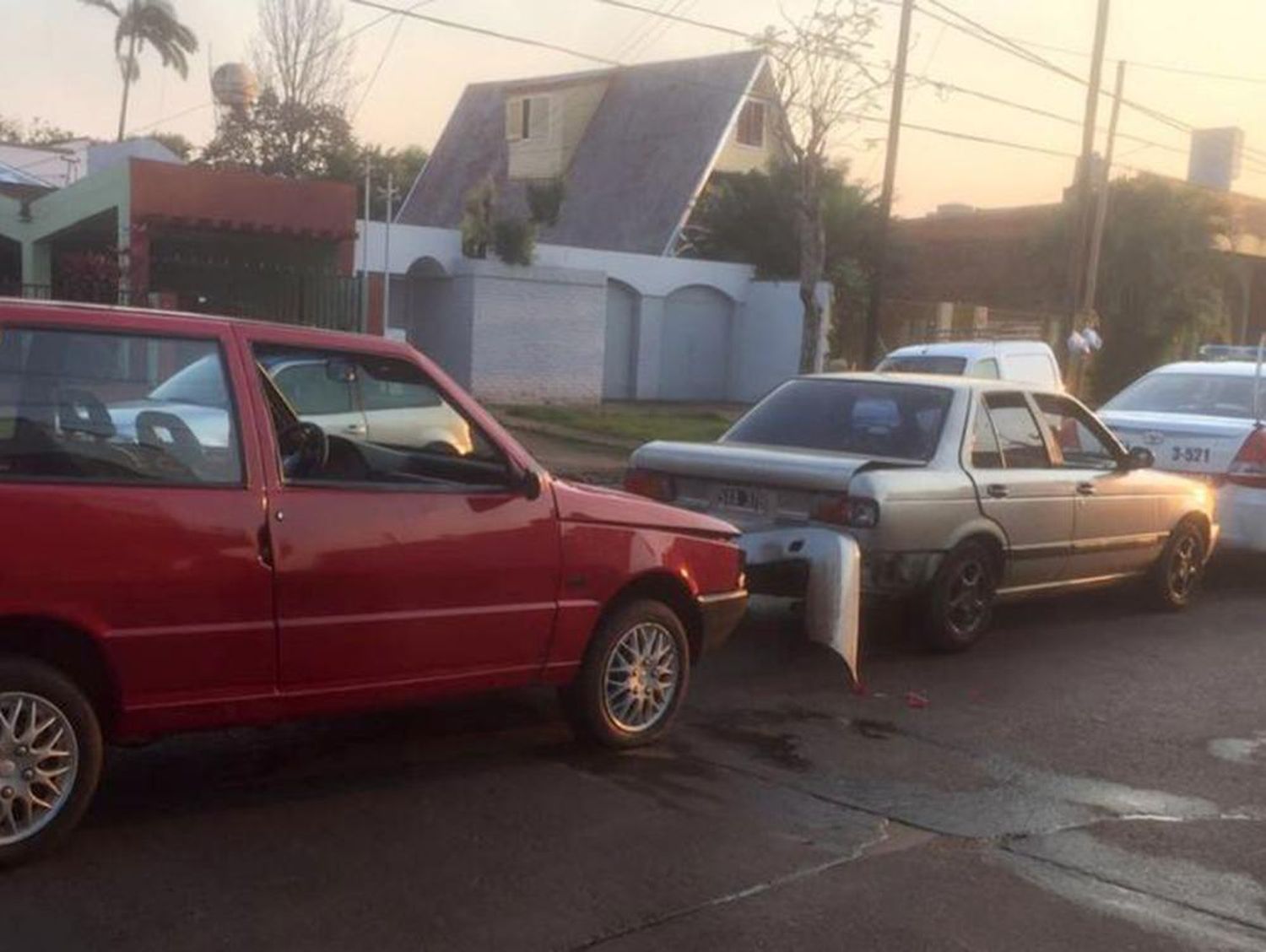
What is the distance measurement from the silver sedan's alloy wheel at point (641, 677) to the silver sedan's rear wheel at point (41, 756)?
85.8 inches

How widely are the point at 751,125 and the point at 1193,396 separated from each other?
1070 inches

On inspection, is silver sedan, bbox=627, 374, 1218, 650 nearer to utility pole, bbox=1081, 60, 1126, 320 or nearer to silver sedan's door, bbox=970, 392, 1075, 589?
silver sedan's door, bbox=970, 392, 1075, 589

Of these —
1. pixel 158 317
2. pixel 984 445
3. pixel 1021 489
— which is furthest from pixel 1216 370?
pixel 158 317

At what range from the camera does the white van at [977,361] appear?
1602 centimetres

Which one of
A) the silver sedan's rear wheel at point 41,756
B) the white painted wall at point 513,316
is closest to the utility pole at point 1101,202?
the white painted wall at point 513,316

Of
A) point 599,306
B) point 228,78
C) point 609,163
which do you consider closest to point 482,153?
point 609,163

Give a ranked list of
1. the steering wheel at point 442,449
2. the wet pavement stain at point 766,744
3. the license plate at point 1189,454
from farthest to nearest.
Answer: the license plate at point 1189,454
the wet pavement stain at point 766,744
the steering wheel at point 442,449

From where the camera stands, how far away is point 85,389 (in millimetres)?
4824

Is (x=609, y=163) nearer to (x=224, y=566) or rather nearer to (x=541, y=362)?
(x=541, y=362)

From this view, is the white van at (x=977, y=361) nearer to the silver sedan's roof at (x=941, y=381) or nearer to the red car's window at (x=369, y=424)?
the silver sedan's roof at (x=941, y=381)

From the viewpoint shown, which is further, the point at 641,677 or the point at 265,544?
the point at 641,677

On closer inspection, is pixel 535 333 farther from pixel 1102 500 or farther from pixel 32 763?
pixel 32 763

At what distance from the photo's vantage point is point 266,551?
4.94 m

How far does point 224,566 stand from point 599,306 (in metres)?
22.6
